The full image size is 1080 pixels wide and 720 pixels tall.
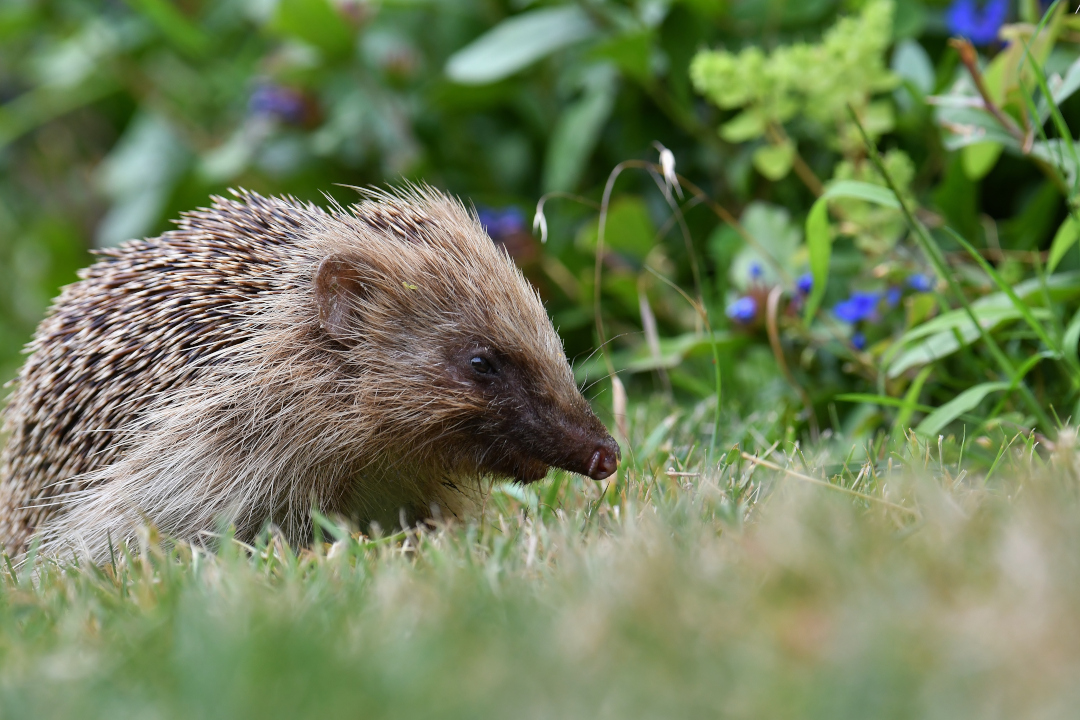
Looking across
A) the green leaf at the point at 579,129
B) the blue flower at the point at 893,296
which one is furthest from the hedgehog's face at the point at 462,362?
the green leaf at the point at 579,129

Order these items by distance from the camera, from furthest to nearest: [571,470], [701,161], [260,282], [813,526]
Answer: [701,161], [260,282], [571,470], [813,526]

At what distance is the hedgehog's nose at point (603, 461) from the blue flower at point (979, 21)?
2.39 meters

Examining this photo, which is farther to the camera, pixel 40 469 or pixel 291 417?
pixel 40 469

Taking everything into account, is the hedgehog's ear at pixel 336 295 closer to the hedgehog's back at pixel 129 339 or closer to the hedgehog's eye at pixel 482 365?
the hedgehog's back at pixel 129 339

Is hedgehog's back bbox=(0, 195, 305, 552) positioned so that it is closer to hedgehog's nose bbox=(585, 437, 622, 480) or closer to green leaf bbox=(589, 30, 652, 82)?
hedgehog's nose bbox=(585, 437, 622, 480)

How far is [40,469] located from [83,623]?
1454 millimetres

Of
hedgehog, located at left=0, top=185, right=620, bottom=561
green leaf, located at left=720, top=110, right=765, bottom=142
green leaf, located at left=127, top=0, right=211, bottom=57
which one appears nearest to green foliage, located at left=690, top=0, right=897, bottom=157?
Answer: green leaf, located at left=720, top=110, right=765, bottom=142

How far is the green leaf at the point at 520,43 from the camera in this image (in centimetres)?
476

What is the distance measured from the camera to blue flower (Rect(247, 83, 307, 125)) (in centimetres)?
569

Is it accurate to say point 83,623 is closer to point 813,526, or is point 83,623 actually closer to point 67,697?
point 67,697

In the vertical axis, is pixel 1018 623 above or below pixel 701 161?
below

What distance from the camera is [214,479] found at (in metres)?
2.94

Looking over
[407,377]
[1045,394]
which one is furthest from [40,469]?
[1045,394]

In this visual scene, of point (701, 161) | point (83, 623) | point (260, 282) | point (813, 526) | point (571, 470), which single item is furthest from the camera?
point (701, 161)
